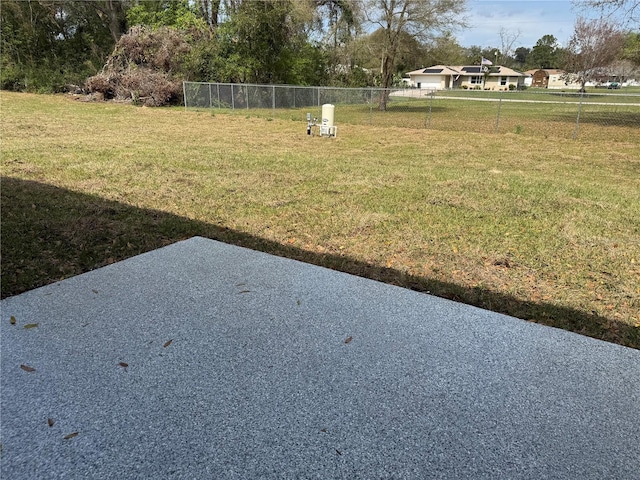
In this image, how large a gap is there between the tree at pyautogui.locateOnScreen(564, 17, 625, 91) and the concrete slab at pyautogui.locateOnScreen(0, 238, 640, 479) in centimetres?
5349

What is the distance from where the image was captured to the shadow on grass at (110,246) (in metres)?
3.28

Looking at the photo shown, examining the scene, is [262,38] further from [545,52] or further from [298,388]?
[545,52]

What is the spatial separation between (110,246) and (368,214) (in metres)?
2.92

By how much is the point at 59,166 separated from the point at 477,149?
9.47m

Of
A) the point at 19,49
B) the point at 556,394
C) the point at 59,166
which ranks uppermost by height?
the point at 19,49

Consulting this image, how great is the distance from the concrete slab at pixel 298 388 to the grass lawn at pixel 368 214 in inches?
26.2

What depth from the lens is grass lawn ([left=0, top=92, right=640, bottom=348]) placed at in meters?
3.72

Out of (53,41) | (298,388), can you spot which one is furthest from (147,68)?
(298,388)

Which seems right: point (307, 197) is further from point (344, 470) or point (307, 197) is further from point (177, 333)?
point (344, 470)

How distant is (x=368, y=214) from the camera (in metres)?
5.54

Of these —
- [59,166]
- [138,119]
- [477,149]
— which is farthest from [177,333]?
[138,119]

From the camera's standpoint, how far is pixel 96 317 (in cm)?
289

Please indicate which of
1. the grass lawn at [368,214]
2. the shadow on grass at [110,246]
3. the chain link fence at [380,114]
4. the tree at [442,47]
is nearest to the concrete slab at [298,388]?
the shadow on grass at [110,246]

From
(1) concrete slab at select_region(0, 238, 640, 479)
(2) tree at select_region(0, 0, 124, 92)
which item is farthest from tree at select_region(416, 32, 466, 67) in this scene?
(1) concrete slab at select_region(0, 238, 640, 479)
